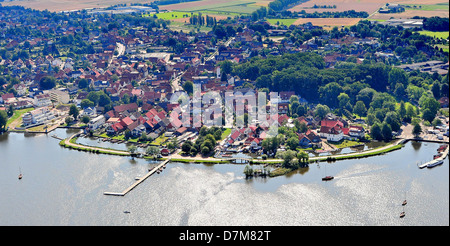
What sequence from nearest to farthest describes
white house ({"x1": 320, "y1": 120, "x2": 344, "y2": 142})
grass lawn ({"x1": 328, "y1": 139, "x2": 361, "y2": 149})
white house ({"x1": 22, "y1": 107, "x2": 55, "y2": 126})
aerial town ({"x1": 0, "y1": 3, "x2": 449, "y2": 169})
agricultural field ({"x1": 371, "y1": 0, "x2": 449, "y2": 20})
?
1. grass lawn ({"x1": 328, "y1": 139, "x2": 361, "y2": 149})
2. white house ({"x1": 320, "y1": 120, "x2": 344, "y2": 142})
3. aerial town ({"x1": 0, "y1": 3, "x2": 449, "y2": 169})
4. white house ({"x1": 22, "y1": 107, "x2": 55, "y2": 126})
5. agricultural field ({"x1": 371, "y1": 0, "x2": 449, "y2": 20})

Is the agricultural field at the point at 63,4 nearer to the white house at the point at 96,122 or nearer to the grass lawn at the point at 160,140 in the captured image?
the white house at the point at 96,122

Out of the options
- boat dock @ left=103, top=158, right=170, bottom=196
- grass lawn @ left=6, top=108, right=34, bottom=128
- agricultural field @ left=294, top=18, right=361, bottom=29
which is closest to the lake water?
boat dock @ left=103, top=158, right=170, bottom=196

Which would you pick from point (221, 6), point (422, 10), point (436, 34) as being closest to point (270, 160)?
point (436, 34)

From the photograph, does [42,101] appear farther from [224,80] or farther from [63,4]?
[63,4]

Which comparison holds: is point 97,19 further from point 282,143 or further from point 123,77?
point 282,143

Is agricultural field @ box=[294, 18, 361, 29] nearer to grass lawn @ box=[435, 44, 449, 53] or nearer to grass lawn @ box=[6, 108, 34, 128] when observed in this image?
grass lawn @ box=[435, 44, 449, 53]

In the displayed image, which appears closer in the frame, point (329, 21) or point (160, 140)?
point (160, 140)

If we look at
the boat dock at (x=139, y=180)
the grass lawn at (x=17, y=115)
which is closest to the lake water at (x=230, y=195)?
the boat dock at (x=139, y=180)

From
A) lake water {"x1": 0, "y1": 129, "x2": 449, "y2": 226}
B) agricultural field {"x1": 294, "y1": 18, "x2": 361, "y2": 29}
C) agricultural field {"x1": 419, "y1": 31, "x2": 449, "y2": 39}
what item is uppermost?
agricultural field {"x1": 294, "y1": 18, "x2": 361, "y2": 29}

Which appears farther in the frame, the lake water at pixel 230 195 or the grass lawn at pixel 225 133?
the grass lawn at pixel 225 133

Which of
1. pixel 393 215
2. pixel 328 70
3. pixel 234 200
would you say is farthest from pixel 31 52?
pixel 393 215
